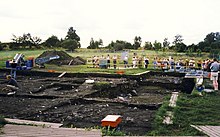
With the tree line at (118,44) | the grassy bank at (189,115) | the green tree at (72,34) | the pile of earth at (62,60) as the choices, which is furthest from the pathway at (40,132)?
the green tree at (72,34)

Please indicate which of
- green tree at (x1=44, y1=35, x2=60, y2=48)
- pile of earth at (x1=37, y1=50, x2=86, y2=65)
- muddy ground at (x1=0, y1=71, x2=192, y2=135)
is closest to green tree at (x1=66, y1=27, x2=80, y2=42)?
green tree at (x1=44, y1=35, x2=60, y2=48)

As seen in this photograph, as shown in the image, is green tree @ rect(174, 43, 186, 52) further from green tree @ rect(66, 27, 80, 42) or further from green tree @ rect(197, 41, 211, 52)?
green tree @ rect(66, 27, 80, 42)

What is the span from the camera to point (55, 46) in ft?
209

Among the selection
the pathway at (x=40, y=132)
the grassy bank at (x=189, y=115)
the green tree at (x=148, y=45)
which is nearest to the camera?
the pathway at (x=40, y=132)

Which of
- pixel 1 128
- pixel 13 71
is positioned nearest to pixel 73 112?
pixel 1 128

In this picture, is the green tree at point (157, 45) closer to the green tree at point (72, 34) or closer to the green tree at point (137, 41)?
the green tree at point (137, 41)

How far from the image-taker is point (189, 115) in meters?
10.6

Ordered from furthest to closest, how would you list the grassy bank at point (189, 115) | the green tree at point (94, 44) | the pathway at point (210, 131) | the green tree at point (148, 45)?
the green tree at point (94, 44), the green tree at point (148, 45), the grassy bank at point (189, 115), the pathway at point (210, 131)

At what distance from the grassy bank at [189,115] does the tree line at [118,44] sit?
35.9 metres

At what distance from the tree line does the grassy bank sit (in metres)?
35.9

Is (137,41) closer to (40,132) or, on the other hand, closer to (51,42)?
(51,42)

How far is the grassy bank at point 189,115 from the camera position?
332 inches

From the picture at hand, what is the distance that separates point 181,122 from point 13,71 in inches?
718

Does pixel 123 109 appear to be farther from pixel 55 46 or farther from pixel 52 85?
pixel 55 46
